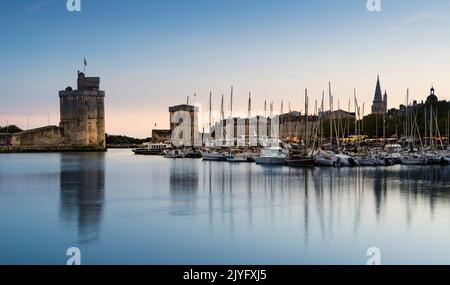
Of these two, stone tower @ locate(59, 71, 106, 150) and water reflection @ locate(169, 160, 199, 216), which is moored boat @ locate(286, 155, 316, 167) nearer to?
water reflection @ locate(169, 160, 199, 216)

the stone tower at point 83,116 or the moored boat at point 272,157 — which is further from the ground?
the stone tower at point 83,116

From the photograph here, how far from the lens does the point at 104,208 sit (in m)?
18.3

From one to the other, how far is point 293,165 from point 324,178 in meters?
Result: 10.5

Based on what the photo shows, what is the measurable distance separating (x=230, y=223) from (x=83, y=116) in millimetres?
94689

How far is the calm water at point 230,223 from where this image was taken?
39.0 ft

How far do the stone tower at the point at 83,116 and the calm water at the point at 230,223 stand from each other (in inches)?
3207

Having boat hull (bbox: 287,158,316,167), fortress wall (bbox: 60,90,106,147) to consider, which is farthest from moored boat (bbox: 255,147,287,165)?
fortress wall (bbox: 60,90,106,147)

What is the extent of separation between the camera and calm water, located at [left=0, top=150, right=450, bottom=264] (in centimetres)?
1188

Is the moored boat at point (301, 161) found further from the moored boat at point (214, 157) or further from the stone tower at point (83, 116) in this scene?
the stone tower at point (83, 116)

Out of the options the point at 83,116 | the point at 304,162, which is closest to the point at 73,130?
the point at 83,116

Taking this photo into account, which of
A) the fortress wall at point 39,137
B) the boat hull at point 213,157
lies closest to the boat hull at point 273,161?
the boat hull at point 213,157

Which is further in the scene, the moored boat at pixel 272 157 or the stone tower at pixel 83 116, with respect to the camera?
the stone tower at pixel 83 116

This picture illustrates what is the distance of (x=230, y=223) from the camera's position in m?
15.4
